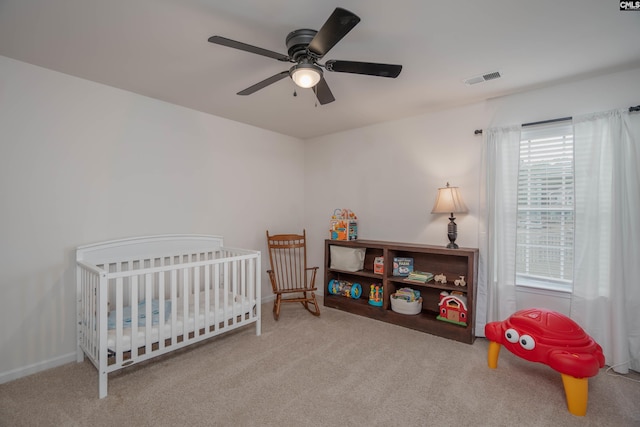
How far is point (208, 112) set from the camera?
3.30 meters

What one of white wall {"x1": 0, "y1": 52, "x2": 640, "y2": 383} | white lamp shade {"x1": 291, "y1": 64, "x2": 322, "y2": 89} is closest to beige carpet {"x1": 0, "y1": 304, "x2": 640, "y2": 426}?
white wall {"x1": 0, "y1": 52, "x2": 640, "y2": 383}

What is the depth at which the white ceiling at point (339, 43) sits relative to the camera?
5.27 feet

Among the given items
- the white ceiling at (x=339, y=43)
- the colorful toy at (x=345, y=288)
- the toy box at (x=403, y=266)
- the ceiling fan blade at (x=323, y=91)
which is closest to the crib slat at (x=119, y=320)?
the white ceiling at (x=339, y=43)

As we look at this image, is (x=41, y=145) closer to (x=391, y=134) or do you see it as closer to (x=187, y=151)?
(x=187, y=151)

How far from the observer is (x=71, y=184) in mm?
2414

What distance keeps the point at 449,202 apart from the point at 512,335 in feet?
4.23

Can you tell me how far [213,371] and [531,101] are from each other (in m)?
3.61

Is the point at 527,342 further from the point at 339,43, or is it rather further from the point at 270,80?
the point at 270,80

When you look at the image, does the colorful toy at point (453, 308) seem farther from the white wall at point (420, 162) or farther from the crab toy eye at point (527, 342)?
the crab toy eye at point (527, 342)

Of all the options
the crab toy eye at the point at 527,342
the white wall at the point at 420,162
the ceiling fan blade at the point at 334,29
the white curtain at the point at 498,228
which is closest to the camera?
the ceiling fan blade at the point at 334,29

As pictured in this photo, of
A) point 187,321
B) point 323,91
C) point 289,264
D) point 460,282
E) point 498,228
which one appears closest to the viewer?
point 323,91

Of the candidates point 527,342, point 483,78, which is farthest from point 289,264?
point 483,78

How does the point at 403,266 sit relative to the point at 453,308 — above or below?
above

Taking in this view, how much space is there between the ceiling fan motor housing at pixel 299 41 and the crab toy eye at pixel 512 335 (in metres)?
2.39
